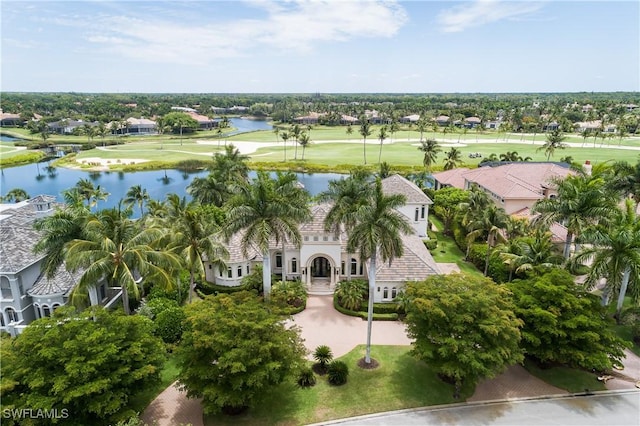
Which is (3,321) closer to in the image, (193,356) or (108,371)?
(108,371)

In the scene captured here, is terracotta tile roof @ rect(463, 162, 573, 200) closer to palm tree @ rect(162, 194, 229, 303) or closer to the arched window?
palm tree @ rect(162, 194, 229, 303)

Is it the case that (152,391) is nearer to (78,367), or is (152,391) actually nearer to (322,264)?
(78,367)

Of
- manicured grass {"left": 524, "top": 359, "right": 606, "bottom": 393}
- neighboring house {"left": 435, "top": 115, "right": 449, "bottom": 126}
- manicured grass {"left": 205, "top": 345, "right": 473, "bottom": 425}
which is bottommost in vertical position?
manicured grass {"left": 205, "top": 345, "right": 473, "bottom": 425}

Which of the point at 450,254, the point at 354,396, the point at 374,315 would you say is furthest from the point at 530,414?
the point at 450,254

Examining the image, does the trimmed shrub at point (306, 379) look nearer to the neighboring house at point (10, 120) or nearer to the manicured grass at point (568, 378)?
the manicured grass at point (568, 378)

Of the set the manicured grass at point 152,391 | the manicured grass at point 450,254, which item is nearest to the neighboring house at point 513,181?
the manicured grass at point 450,254

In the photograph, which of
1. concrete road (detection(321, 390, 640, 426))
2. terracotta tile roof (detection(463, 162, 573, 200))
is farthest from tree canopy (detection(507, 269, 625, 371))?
terracotta tile roof (detection(463, 162, 573, 200))

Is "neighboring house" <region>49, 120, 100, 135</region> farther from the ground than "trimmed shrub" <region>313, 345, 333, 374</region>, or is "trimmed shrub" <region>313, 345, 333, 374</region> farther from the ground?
"neighboring house" <region>49, 120, 100, 135</region>
